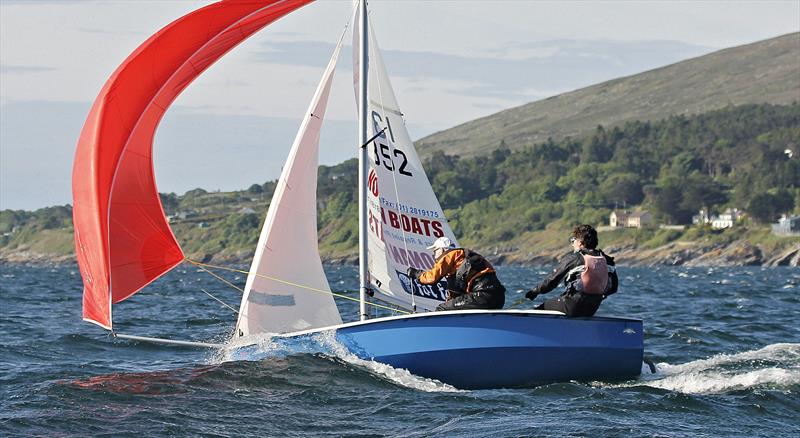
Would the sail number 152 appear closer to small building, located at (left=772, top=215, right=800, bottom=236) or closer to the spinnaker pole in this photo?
the spinnaker pole

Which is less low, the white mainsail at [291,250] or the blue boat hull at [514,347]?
the white mainsail at [291,250]

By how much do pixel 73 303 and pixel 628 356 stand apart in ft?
73.2

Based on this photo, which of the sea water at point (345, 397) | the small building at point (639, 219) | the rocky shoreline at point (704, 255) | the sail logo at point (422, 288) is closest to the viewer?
the sea water at point (345, 397)

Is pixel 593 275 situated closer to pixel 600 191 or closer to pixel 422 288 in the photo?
pixel 422 288

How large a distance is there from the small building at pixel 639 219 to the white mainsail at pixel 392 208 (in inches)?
5180

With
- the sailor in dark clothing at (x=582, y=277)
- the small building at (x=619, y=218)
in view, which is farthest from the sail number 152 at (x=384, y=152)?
the small building at (x=619, y=218)

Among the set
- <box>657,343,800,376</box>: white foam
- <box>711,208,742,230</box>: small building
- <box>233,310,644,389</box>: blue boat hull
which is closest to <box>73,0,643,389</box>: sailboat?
<box>233,310,644,389</box>: blue boat hull

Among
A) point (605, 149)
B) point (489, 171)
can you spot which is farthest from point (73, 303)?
point (605, 149)

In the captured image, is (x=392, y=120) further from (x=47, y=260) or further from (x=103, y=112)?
(x=47, y=260)

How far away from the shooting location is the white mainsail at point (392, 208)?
14945 mm

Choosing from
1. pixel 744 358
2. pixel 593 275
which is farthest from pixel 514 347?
pixel 744 358

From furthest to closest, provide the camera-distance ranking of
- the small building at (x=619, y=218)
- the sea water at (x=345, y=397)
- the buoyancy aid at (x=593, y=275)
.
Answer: the small building at (x=619, y=218) → the buoyancy aid at (x=593, y=275) → the sea water at (x=345, y=397)

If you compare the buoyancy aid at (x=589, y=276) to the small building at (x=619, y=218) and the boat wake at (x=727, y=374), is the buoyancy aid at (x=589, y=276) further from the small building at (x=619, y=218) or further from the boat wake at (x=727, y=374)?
the small building at (x=619, y=218)

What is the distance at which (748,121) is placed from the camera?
184m
